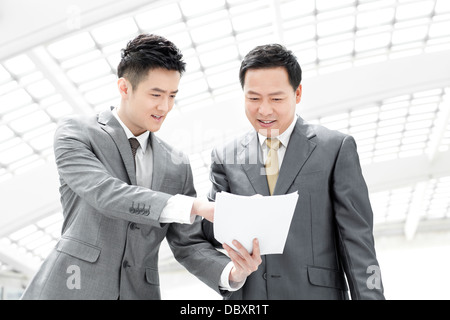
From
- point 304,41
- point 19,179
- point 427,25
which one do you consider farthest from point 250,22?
point 19,179

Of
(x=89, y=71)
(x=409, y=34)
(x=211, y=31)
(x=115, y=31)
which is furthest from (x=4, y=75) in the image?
(x=409, y=34)

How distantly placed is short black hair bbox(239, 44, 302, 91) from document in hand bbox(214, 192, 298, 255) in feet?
4.34

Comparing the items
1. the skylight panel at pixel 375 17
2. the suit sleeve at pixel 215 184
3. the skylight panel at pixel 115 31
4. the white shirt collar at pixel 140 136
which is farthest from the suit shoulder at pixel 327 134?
the skylight panel at pixel 375 17

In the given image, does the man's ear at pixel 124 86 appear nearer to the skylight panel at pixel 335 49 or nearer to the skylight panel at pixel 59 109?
the skylight panel at pixel 59 109

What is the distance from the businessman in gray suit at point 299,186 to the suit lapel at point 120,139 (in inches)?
28.1

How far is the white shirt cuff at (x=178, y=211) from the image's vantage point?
337 centimetres

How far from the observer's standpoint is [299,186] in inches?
151

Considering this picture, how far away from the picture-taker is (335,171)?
12.7ft

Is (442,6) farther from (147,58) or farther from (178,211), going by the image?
(178,211)

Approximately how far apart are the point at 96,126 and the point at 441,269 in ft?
160

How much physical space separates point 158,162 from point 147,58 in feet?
2.57

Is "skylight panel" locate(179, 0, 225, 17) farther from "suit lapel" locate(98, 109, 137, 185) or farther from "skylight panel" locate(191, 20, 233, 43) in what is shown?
"suit lapel" locate(98, 109, 137, 185)

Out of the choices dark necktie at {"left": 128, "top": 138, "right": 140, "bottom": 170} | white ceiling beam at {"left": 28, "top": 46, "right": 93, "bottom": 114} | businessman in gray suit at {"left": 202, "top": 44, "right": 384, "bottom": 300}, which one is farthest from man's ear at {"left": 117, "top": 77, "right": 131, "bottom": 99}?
white ceiling beam at {"left": 28, "top": 46, "right": 93, "bottom": 114}

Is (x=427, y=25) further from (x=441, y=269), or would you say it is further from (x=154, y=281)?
(x=441, y=269)
